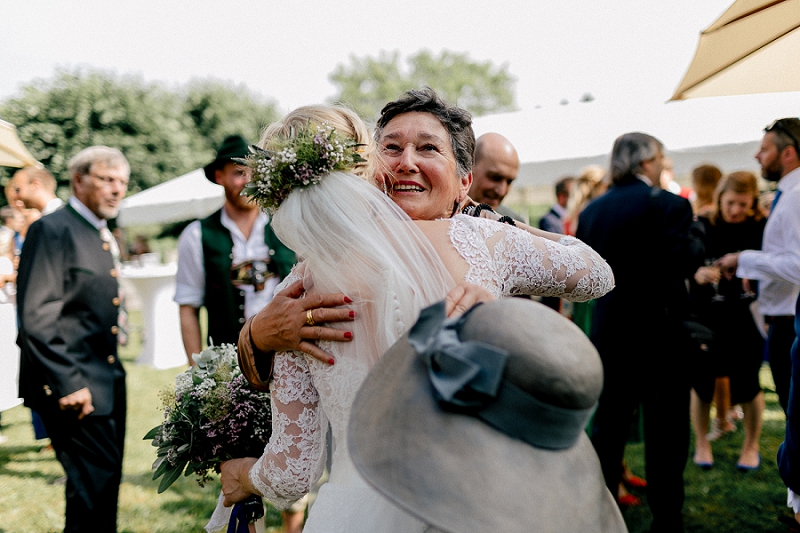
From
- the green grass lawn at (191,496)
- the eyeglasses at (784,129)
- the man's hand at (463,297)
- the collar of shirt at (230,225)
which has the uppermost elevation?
the eyeglasses at (784,129)

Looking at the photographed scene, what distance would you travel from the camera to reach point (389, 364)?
1.20m

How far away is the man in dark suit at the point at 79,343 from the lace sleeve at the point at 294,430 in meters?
2.37

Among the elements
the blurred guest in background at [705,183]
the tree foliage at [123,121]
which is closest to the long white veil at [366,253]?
the blurred guest in background at [705,183]

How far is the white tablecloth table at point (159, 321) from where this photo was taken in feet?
33.4

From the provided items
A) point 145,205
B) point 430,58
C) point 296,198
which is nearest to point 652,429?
point 296,198

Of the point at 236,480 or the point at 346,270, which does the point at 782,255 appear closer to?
the point at 346,270

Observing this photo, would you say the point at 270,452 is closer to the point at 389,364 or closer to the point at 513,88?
the point at 389,364

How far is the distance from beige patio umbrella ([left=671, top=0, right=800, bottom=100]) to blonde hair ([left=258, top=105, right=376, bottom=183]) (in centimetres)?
235

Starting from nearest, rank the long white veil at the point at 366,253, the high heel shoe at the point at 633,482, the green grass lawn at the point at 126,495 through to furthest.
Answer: the long white veil at the point at 366,253 < the green grass lawn at the point at 126,495 < the high heel shoe at the point at 633,482

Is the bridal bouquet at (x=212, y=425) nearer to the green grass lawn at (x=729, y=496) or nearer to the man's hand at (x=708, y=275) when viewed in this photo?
the green grass lawn at (x=729, y=496)

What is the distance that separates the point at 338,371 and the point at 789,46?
3028 mm

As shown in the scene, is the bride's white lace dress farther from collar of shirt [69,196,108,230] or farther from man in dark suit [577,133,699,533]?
collar of shirt [69,196,108,230]

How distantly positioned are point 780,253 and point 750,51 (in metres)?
1.42

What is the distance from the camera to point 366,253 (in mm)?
1566
